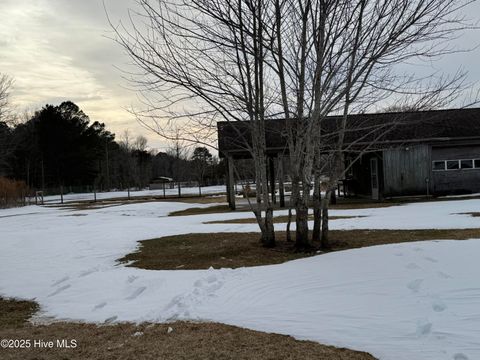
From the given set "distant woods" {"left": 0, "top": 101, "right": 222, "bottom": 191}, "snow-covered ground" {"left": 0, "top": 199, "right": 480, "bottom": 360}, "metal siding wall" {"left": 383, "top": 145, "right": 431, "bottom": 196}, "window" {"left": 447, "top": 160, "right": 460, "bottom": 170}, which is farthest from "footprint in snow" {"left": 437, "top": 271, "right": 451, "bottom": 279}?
"distant woods" {"left": 0, "top": 101, "right": 222, "bottom": 191}

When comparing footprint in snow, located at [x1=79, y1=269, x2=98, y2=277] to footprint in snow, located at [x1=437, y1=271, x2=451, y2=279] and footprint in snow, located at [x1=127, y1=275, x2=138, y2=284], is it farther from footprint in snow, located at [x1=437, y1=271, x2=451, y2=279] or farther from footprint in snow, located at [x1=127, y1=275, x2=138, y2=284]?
footprint in snow, located at [x1=437, y1=271, x2=451, y2=279]

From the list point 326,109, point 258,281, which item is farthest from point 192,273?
point 326,109

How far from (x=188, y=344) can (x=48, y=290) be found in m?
4.00

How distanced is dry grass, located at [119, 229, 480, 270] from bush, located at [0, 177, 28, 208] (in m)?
27.9

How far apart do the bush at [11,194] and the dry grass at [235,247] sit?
2789 centimetres

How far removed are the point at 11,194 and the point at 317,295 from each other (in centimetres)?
3622

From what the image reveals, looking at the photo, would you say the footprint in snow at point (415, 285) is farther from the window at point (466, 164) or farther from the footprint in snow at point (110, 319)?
the window at point (466, 164)

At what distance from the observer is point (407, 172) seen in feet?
76.9

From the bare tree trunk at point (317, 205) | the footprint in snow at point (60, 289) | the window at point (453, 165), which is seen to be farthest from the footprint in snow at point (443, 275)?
the window at point (453, 165)

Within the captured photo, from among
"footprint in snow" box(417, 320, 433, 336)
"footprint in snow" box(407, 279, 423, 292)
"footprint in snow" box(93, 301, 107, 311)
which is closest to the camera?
"footprint in snow" box(417, 320, 433, 336)

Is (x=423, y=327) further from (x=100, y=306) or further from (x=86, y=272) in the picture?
(x=86, y=272)

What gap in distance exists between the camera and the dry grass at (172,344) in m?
4.26

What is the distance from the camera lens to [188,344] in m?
4.62

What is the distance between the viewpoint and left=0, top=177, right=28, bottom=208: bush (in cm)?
3572
